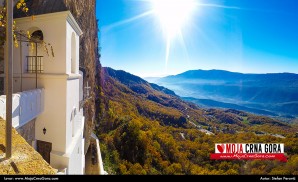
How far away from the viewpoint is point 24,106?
4.97m

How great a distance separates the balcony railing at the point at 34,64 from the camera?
20.5 feet

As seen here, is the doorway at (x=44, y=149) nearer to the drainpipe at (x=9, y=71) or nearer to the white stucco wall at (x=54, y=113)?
the white stucco wall at (x=54, y=113)

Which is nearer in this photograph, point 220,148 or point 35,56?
point 35,56

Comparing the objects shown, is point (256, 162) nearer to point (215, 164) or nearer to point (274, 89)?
point (215, 164)

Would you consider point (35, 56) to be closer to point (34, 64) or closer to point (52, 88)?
point (34, 64)

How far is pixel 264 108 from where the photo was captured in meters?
132

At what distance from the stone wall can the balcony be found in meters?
0.43

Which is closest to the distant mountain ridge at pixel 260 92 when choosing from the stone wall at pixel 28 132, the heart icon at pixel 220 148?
the heart icon at pixel 220 148

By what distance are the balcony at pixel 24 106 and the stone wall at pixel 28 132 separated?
1.42ft

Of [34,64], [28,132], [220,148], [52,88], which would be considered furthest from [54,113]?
[220,148]

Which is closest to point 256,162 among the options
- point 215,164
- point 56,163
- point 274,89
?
point 215,164

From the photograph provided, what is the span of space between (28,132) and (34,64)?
79.1 inches

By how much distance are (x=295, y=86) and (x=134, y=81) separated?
310 feet

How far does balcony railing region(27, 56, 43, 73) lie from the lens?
245 inches
